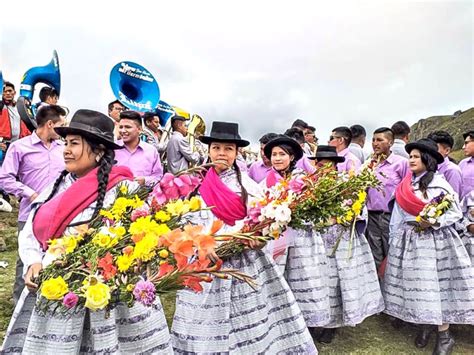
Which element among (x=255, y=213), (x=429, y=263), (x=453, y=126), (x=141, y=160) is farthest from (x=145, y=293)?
(x=453, y=126)

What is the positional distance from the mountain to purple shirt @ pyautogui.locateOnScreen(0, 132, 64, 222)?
1893cm

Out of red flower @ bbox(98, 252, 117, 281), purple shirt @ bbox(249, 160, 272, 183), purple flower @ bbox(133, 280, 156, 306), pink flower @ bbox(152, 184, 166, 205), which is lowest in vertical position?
purple flower @ bbox(133, 280, 156, 306)

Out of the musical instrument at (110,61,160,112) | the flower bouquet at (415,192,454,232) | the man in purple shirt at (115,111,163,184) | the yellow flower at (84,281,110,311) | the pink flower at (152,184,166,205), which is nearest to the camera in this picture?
the yellow flower at (84,281,110,311)

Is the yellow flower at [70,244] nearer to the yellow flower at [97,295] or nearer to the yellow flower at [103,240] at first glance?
the yellow flower at [103,240]

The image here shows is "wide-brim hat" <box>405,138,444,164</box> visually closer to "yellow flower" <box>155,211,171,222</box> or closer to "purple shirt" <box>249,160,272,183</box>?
"purple shirt" <box>249,160,272,183</box>

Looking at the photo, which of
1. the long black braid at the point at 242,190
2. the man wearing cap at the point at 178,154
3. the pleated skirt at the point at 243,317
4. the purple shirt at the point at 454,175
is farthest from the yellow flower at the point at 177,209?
the man wearing cap at the point at 178,154

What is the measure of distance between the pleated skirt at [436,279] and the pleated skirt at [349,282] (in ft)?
1.05

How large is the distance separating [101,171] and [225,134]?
123 cm

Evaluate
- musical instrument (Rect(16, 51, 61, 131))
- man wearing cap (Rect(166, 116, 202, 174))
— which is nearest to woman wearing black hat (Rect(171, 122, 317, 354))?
man wearing cap (Rect(166, 116, 202, 174))

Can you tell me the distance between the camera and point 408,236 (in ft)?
15.1

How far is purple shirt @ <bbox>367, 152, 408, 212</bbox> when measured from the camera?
5.33 metres

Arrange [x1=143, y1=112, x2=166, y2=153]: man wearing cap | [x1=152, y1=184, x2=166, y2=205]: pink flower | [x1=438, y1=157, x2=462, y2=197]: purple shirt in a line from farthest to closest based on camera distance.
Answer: [x1=143, y1=112, x2=166, y2=153]: man wearing cap < [x1=438, y1=157, x2=462, y2=197]: purple shirt < [x1=152, y1=184, x2=166, y2=205]: pink flower

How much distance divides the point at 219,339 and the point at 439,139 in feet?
12.5

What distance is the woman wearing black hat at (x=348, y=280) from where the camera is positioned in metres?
4.49
